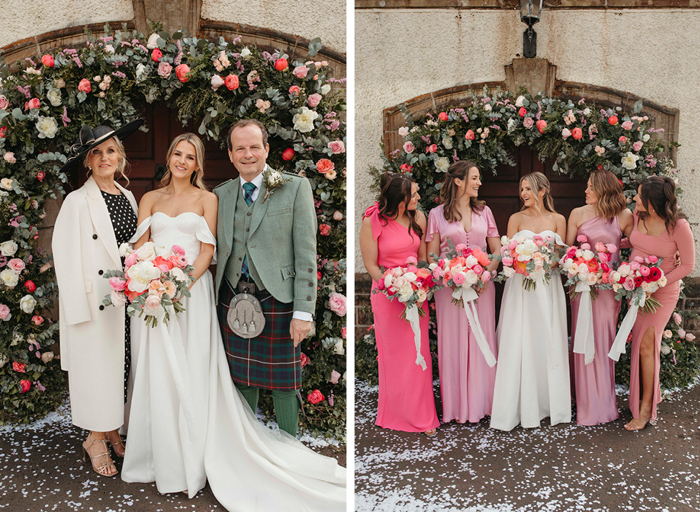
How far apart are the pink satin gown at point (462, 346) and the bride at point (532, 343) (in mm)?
128

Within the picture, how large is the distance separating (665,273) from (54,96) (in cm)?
438

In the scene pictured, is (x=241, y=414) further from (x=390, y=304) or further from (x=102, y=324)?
(x=390, y=304)

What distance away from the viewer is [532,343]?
11.9 ft

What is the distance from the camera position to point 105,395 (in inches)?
111

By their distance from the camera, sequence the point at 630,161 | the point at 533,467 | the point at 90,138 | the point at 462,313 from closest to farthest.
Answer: the point at 90,138
the point at 533,467
the point at 462,313
the point at 630,161

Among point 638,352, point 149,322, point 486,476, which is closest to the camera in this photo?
point 149,322

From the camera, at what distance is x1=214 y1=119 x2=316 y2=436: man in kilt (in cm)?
274

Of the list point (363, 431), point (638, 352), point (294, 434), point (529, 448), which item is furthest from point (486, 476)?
point (638, 352)

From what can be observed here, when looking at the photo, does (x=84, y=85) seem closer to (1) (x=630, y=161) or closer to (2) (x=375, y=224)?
(2) (x=375, y=224)

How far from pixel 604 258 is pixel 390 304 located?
60.4 inches

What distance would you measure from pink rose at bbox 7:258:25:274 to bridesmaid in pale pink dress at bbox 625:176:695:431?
4300mm

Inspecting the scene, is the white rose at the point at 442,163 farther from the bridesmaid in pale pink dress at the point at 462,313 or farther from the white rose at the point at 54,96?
the white rose at the point at 54,96

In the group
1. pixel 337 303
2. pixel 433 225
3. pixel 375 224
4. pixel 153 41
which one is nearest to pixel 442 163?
pixel 433 225

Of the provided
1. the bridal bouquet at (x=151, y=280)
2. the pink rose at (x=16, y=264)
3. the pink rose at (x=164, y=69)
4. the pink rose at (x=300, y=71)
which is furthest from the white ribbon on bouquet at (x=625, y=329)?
the pink rose at (x=16, y=264)
